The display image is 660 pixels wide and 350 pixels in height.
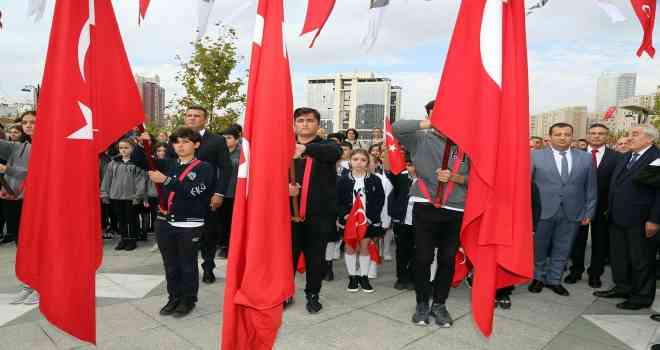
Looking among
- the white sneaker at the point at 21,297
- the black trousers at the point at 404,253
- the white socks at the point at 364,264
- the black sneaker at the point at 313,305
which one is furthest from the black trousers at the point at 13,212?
the black trousers at the point at 404,253

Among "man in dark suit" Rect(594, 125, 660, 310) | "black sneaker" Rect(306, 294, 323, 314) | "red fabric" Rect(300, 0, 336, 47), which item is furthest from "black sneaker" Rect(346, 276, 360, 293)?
"red fabric" Rect(300, 0, 336, 47)

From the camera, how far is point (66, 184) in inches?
94.5

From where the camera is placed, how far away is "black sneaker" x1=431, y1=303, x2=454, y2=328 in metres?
4.07

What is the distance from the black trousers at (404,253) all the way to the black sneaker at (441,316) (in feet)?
4.01

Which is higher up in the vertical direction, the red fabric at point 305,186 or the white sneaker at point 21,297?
the red fabric at point 305,186

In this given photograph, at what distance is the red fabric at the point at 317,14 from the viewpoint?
240 cm

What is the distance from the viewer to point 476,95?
2543 mm

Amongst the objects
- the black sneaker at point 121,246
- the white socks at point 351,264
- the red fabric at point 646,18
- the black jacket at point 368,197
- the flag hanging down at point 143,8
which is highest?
the red fabric at point 646,18

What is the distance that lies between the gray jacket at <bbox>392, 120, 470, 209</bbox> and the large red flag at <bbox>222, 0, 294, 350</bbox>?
5.82 feet

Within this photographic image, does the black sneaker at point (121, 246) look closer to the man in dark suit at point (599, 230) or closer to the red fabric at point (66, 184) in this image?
the red fabric at point (66, 184)

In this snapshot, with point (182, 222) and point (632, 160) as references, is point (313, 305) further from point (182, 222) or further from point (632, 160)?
point (632, 160)

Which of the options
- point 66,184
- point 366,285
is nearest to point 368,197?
point 366,285

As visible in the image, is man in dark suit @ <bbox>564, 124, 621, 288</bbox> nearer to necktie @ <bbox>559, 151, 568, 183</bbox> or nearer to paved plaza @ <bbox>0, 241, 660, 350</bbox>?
paved plaza @ <bbox>0, 241, 660, 350</bbox>

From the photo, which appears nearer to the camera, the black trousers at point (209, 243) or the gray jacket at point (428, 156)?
the gray jacket at point (428, 156)
